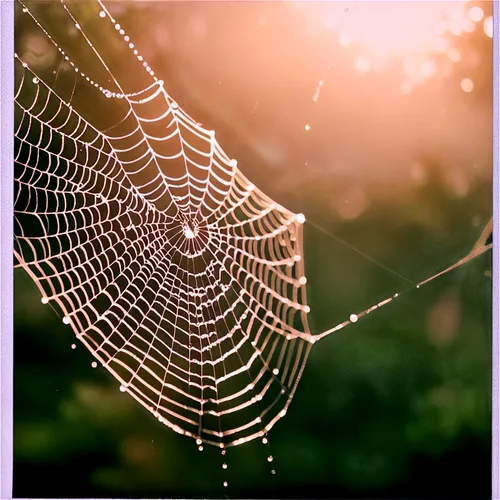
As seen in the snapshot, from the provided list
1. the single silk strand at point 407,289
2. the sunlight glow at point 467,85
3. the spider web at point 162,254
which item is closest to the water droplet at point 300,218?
the spider web at point 162,254

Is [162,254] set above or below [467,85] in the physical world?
below

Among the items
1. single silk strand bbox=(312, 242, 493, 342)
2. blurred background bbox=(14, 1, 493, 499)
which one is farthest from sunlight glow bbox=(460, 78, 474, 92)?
single silk strand bbox=(312, 242, 493, 342)

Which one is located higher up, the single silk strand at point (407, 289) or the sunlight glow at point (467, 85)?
the sunlight glow at point (467, 85)

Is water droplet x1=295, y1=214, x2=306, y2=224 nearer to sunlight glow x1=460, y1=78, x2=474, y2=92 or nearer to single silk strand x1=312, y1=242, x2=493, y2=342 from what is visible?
single silk strand x1=312, y1=242, x2=493, y2=342

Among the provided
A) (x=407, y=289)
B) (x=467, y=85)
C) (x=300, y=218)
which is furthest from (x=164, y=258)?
(x=467, y=85)

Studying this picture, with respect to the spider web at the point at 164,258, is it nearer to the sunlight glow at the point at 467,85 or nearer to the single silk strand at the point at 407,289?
the single silk strand at the point at 407,289

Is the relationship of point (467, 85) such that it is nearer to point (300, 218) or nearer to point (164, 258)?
point (300, 218)
